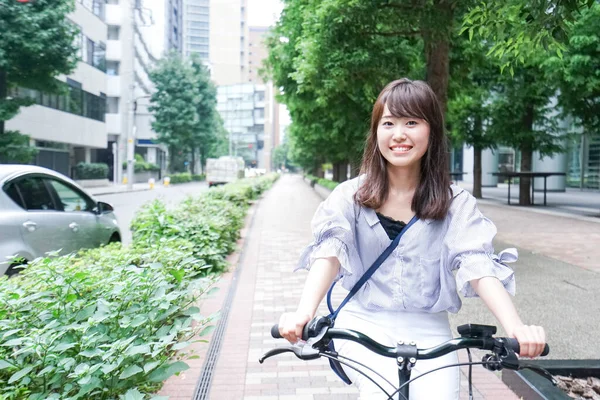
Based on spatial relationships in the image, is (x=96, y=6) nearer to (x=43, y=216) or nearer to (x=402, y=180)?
(x=43, y=216)

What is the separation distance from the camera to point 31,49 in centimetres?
2094

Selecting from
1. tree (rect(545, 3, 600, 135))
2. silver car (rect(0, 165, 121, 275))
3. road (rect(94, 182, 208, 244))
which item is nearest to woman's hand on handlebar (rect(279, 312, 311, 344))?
silver car (rect(0, 165, 121, 275))

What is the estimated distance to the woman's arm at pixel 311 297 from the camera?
182 centimetres

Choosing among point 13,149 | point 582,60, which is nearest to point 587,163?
point 582,60

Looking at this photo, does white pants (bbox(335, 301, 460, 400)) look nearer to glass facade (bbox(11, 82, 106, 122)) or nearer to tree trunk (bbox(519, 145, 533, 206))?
tree trunk (bbox(519, 145, 533, 206))

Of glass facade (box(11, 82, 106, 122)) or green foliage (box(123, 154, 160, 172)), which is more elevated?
glass facade (box(11, 82, 106, 122))

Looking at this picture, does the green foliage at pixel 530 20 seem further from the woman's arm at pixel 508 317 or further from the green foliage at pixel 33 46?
the green foliage at pixel 33 46

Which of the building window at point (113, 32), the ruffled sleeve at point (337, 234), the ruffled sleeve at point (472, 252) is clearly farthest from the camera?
the building window at point (113, 32)

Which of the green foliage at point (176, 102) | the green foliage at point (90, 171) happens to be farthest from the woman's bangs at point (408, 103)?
the green foliage at point (176, 102)

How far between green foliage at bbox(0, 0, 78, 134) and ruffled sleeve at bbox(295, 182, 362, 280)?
21322 millimetres

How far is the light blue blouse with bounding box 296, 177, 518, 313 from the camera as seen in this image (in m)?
2.02

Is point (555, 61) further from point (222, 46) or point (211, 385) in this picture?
point (222, 46)

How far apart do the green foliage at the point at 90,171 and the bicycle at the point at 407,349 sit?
42.2 metres

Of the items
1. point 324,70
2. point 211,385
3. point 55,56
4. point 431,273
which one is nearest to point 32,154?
point 55,56
